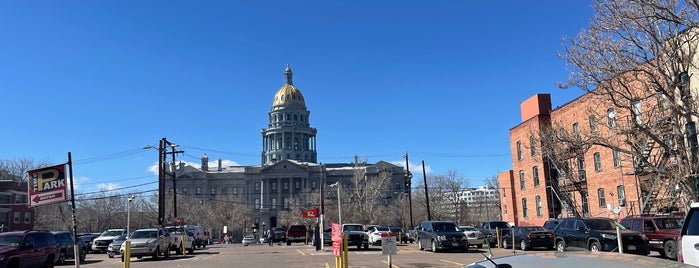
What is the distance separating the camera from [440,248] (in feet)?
88.8

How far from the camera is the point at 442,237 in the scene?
88.6 ft

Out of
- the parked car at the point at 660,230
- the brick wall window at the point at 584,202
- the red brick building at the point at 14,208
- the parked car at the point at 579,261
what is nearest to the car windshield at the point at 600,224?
the parked car at the point at 660,230

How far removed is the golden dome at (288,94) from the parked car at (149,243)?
417 feet

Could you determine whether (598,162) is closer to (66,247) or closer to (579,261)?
(66,247)

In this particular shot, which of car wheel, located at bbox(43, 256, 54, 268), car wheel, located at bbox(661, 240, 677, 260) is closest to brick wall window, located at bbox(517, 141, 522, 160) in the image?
car wheel, located at bbox(661, 240, 677, 260)

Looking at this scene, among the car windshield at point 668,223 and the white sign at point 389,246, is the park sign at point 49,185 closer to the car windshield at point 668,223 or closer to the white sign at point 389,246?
the white sign at point 389,246

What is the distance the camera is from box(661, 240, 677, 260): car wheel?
19.7 metres

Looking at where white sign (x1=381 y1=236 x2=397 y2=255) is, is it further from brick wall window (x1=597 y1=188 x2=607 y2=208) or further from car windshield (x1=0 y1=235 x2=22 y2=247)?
brick wall window (x1=597 y1=188 x2=607 y2=208)

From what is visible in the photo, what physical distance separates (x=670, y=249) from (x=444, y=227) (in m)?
11.2

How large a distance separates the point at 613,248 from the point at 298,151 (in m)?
134

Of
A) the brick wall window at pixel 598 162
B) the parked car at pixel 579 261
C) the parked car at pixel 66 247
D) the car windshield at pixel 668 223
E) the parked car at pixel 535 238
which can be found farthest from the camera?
the brick wall window at pixel 598 162

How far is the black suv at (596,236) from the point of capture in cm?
2020

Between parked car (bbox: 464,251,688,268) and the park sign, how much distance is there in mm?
18876

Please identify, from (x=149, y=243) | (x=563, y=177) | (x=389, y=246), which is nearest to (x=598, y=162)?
(x=563, y=177)
